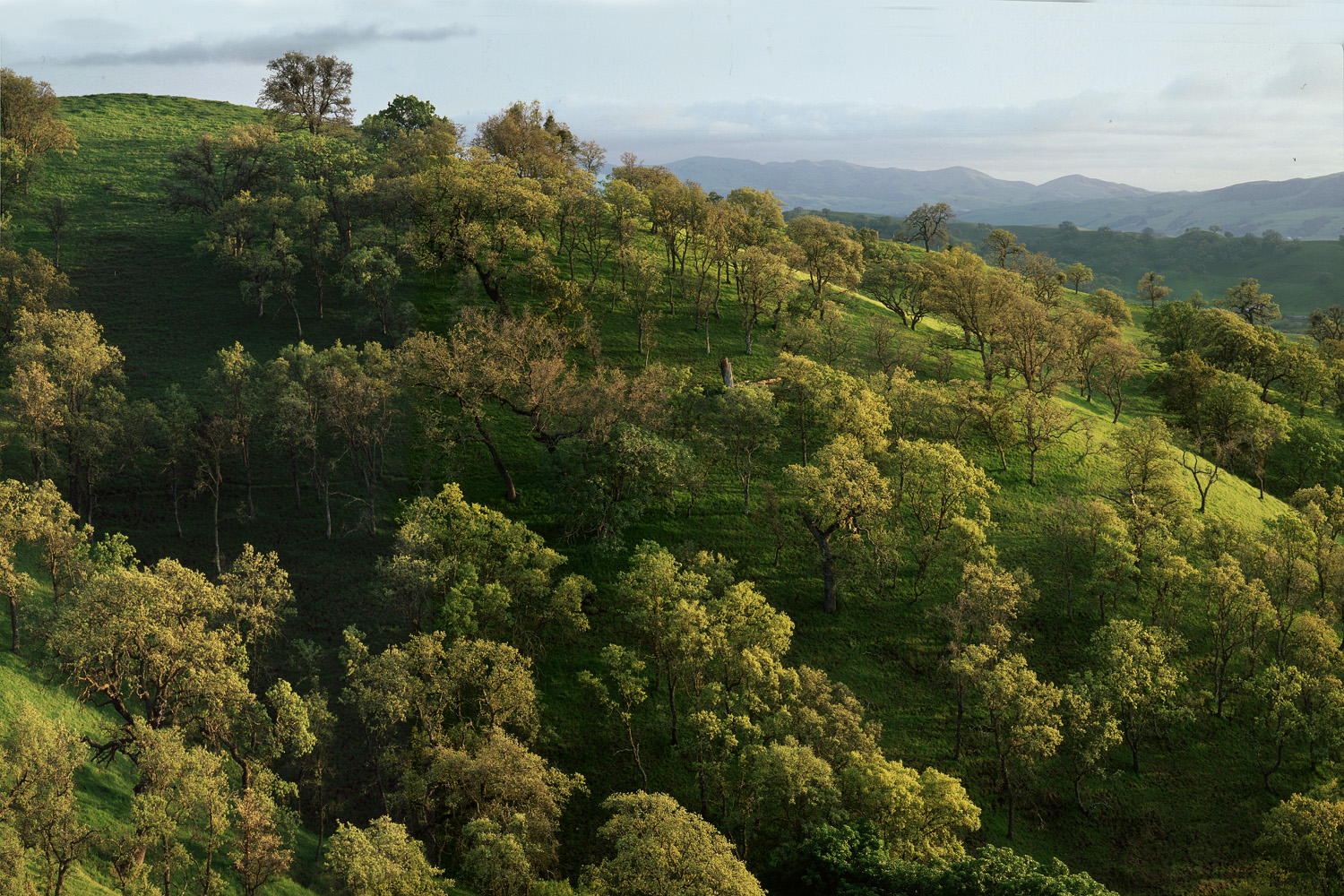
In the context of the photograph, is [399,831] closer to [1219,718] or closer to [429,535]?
[429,535]

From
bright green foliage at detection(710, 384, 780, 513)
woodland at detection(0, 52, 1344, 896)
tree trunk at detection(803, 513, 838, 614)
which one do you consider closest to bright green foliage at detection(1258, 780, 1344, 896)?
woodland at detection(0, 52, 1344, 896)

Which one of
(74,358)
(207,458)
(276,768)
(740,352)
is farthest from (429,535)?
(740,352)

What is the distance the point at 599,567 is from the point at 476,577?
1446cm

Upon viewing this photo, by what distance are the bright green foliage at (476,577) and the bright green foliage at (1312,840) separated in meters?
40.2

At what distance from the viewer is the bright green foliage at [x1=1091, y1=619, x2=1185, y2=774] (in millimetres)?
50625

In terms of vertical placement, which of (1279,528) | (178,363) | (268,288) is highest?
(268,288)

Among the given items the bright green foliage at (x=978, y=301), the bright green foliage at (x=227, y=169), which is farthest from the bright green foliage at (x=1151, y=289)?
the bright green foliage at (x=227, y=169)

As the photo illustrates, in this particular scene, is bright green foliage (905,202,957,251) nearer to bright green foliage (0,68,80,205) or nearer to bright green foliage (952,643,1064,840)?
bright green foliage (952,643,1064,840)

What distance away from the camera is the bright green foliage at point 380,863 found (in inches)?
1236

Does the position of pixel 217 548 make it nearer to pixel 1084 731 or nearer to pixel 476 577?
pixel 476 577

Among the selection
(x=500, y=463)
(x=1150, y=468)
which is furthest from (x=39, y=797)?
(x=1150, y=468)

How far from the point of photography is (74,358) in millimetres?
55656

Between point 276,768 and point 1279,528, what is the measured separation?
7482 cm

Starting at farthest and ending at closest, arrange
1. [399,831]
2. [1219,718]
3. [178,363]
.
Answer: [178,363]
[1219,718]
[399,831]
